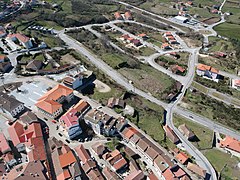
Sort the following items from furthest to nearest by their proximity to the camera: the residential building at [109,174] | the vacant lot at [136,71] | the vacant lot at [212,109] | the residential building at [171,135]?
the vacant lot at [136,71] → the vacant lot at [212,109] → the residential building at [171,135] → the residential building at [109,174]

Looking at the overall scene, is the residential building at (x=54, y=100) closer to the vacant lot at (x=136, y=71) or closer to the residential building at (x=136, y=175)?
the vacant lot at (x=136, y=71)

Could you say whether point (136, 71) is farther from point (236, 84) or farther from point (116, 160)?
point (116, 160)

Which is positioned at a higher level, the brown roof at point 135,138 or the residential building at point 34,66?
the residential building at point 34,66

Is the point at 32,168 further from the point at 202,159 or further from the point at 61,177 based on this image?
the point at 202,159

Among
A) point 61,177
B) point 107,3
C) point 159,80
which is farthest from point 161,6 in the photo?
point 61,177

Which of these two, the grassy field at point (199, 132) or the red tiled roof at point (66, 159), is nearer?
the red tiled roof at point (66, 159)

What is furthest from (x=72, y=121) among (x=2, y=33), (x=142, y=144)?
(x=2, y=33)

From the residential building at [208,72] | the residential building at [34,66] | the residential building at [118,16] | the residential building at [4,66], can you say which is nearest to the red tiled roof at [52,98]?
the residential building at [34,66]
